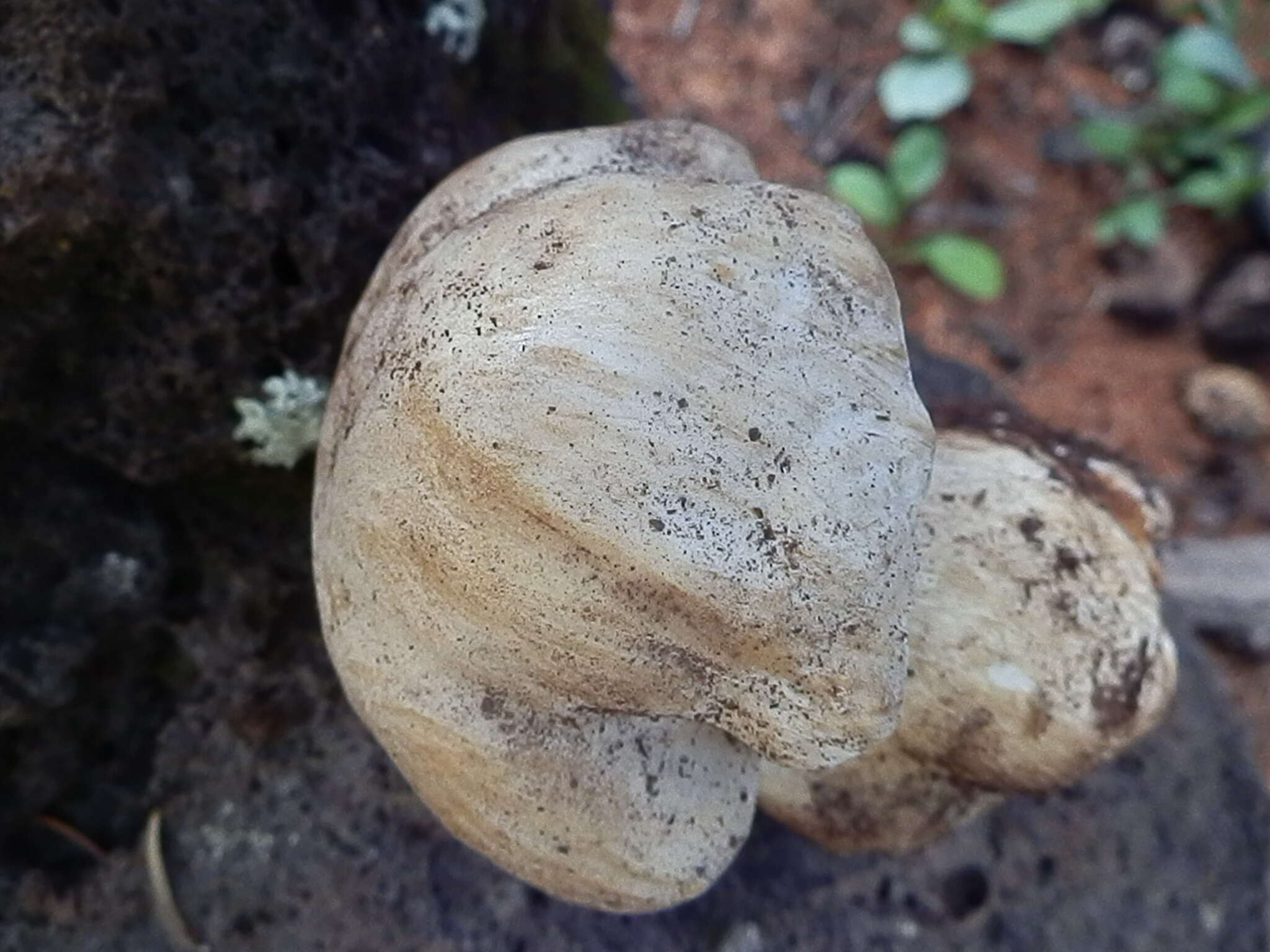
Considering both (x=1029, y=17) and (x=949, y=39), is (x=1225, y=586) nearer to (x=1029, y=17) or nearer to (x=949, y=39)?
(x=1029, y=17)

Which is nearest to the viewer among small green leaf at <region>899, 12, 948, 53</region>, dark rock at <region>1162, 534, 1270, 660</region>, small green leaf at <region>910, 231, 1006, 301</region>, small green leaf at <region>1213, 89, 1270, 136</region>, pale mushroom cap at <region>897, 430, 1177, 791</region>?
pale mushroom cap at <region>897, 430, 1177, 791</region>

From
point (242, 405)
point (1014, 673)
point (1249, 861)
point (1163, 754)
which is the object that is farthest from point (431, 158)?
point (1249, 861)

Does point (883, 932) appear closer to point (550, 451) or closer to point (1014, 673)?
point (1014, 673)

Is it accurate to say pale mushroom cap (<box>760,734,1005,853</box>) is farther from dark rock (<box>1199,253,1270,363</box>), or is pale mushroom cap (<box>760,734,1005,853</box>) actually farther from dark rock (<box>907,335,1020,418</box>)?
dark rock (<box>1199,253,1270,363</box>)

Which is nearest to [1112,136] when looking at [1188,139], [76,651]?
[1188,139]

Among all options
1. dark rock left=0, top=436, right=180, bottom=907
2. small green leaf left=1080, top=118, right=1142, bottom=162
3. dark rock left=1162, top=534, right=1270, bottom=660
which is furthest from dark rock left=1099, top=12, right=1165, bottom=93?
dark rock left=0, top=436, right=180, bottom=907

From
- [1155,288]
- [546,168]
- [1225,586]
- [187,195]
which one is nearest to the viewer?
[546,168]
